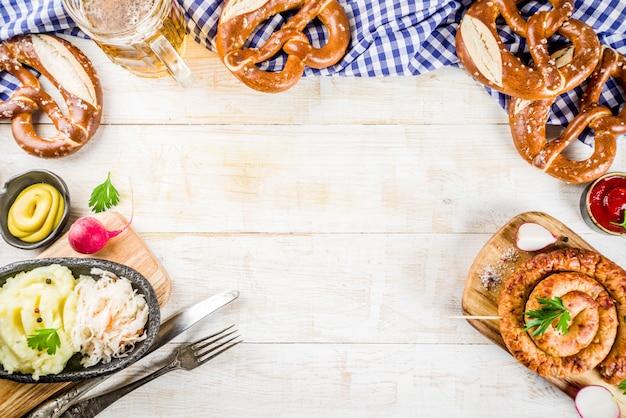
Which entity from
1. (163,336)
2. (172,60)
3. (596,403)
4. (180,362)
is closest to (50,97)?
(172,60)

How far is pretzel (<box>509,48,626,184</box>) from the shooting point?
2.16 metres

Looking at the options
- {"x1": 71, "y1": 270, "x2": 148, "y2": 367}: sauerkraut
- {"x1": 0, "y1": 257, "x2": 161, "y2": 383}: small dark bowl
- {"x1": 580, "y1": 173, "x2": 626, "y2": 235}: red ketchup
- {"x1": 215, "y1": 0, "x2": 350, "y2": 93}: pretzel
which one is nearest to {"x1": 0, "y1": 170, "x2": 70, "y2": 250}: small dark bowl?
{"x1": 0, "y1": 257, "x2": 161, "y2": 383}: small dark bowl

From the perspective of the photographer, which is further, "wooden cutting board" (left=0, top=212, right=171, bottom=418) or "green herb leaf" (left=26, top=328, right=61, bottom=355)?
"wooden cutting board" (left=0, top=212, right=171, bottom=418)

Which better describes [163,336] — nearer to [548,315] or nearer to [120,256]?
[120,256]

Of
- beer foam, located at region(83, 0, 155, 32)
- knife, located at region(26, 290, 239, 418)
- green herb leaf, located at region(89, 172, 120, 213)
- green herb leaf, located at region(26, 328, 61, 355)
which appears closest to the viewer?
green herb leaf, located at region(26, 328, 61, 355)

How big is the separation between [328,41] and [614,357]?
1.60 metres

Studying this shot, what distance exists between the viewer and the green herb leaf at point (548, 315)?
1.98 meters

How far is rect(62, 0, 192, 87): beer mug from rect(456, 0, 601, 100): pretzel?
1086mm

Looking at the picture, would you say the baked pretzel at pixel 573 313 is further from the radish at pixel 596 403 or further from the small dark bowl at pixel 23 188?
the small dark bowl at pixel 23 188

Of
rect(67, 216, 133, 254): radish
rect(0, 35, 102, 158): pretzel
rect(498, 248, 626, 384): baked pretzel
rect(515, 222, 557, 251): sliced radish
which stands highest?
rect(0, 35, 102, 158): pretzel

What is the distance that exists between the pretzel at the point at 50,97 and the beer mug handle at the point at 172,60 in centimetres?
35

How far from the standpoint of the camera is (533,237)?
217cm

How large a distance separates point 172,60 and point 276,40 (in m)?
0.39

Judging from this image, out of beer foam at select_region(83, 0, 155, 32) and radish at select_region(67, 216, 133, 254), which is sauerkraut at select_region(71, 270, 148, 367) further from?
beer foam at select_region(83, 0, 155, 32)
